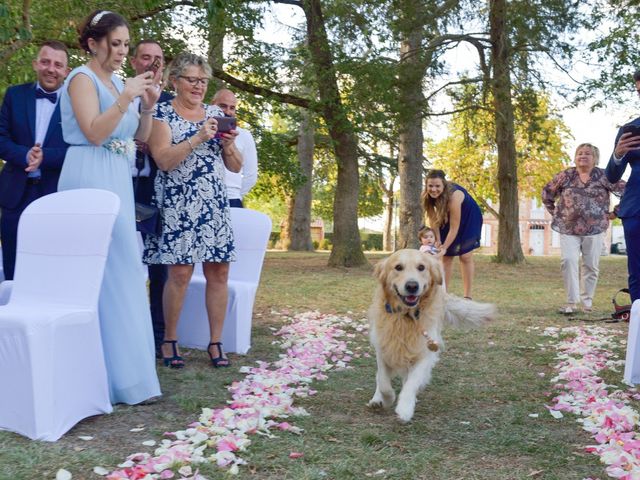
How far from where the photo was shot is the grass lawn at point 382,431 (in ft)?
10.1

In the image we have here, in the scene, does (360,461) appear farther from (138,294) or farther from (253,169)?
(253,169)

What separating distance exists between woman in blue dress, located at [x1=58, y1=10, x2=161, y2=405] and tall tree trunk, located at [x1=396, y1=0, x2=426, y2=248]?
12082mm

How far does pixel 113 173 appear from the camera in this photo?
408 cm

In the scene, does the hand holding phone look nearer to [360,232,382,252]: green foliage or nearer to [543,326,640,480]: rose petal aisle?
[543,326,640,480]: rose petal aisle

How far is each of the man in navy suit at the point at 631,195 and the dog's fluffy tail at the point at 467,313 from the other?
3.73 ft

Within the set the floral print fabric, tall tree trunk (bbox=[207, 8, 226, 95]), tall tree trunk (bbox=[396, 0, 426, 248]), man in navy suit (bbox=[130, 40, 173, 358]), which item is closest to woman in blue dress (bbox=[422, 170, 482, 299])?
the floral print fabric

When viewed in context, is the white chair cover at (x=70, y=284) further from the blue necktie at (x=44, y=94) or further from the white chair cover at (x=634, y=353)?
the white chair cover at (x=634, y=353)

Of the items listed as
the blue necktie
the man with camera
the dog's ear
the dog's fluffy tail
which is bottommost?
the dog's fluffy tail

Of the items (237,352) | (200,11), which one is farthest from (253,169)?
(200,11)

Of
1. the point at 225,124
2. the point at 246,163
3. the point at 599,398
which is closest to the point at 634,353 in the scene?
the point at 599,398

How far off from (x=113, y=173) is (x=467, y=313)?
273 cm

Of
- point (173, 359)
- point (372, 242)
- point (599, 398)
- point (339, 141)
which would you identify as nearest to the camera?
point (599, 398)

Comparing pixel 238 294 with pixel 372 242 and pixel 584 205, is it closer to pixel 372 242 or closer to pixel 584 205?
pixel 584 205

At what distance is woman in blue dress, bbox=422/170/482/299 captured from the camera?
27.8 feet
